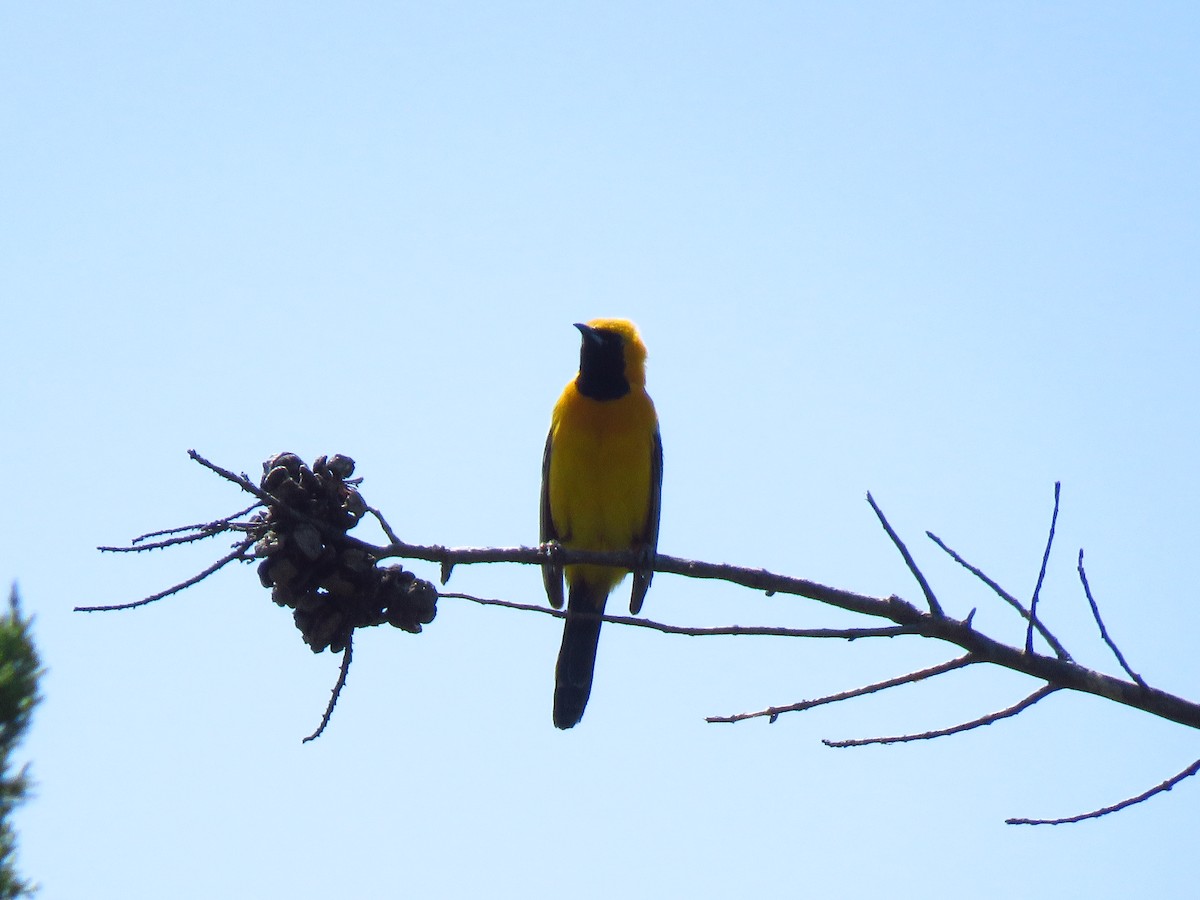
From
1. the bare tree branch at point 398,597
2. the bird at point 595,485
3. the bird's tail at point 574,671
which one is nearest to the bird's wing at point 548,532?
the bird at point 595,485

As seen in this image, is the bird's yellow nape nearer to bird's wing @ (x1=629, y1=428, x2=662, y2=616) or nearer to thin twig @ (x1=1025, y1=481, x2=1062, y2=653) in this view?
bird's wing @ (x1=629, y1=428, x2=662, y2=616)

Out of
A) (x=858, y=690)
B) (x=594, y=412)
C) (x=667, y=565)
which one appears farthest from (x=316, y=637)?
(x=594, y=412)

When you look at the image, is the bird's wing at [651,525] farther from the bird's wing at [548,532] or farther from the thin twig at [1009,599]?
the thin twig at [1009,599]

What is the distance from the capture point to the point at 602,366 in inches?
286

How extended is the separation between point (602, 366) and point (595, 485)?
0.91 meters

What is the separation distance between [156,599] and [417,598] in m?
0.73

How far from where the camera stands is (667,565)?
3.73 m

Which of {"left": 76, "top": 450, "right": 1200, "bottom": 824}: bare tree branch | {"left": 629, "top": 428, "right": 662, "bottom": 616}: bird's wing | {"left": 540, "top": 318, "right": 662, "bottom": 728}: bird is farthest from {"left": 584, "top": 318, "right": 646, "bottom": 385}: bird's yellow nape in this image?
{"left": 76, "top": 450, "right": 1200, "bottom": 824}: bare tree branch

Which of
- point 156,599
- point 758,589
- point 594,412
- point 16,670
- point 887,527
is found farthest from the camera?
point 594,412

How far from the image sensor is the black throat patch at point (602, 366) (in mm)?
7035

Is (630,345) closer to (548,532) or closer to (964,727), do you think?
(548,532)

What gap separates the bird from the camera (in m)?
6.73

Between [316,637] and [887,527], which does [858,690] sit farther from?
[316,637]

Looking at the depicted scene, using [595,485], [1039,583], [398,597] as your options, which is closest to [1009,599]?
[1039,583]
